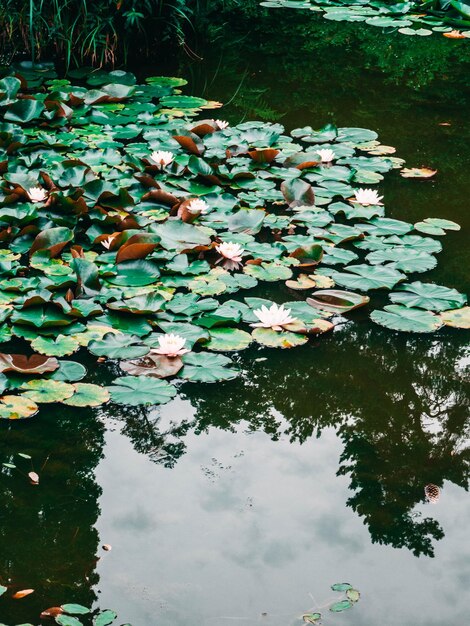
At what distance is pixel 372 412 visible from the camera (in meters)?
2.46

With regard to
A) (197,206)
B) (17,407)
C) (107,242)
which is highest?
(197,206)

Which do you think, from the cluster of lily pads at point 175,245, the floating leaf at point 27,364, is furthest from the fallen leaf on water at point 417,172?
the floating leaf at point 27,364

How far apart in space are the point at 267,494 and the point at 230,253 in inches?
47.6

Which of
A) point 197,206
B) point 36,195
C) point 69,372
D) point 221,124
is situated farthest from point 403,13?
point 69,372

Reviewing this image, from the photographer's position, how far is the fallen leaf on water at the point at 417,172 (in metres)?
3.98

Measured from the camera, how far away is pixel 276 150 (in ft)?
13.3

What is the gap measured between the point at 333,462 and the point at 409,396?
16.0 inches

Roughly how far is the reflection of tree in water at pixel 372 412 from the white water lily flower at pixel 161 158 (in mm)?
1525

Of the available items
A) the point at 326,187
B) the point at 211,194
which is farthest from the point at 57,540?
the point at 326,187

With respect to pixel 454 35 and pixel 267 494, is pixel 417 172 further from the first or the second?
pixel 454 35

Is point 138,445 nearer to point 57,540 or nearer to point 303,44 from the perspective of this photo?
point 57,540

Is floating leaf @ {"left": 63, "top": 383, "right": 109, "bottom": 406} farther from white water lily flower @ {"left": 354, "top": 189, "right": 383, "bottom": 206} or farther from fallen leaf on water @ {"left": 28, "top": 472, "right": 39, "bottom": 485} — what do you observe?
white water lily flower @ {"left": 354, "top": 189, "right": 383, "bottom": 206}

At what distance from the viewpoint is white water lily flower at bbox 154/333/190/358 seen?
2537 mm

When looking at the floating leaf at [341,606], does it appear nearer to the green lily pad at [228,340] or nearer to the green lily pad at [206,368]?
the green lily pad at [206,368]
